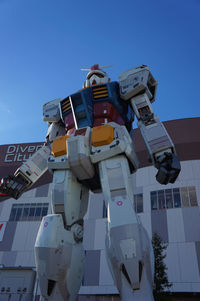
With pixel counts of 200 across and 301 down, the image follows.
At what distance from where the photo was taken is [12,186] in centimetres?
462

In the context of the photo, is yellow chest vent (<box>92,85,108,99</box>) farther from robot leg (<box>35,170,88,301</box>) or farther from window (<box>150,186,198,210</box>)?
window (<box>150,186,198,210</box>)

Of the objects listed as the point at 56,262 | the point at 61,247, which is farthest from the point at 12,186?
the point at 56,262

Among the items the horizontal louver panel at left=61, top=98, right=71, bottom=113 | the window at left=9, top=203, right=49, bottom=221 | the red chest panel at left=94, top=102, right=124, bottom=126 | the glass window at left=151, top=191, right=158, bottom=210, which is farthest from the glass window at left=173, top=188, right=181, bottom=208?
the horizontal louver panel at left=61, top=98, right=71, bottom=113

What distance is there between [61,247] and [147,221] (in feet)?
39.6

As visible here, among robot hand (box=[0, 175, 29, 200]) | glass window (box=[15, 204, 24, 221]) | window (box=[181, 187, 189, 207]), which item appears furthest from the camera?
glass window (box=[15, 204, 24, 221])

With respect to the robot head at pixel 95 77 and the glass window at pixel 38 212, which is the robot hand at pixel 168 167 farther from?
the glass window at pixel 38 212

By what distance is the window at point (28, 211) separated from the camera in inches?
669

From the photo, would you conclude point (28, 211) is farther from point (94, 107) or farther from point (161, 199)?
point (94, 107)

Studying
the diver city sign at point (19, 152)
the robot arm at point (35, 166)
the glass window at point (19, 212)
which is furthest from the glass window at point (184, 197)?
the diver city sign at point (19, 152)

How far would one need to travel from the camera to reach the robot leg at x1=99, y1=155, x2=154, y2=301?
118 inches

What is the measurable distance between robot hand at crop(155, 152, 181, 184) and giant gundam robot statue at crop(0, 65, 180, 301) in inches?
0.6

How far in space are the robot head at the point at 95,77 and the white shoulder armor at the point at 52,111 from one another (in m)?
0.86

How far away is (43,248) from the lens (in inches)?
136

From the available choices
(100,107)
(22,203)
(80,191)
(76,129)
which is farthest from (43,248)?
(22,203)
